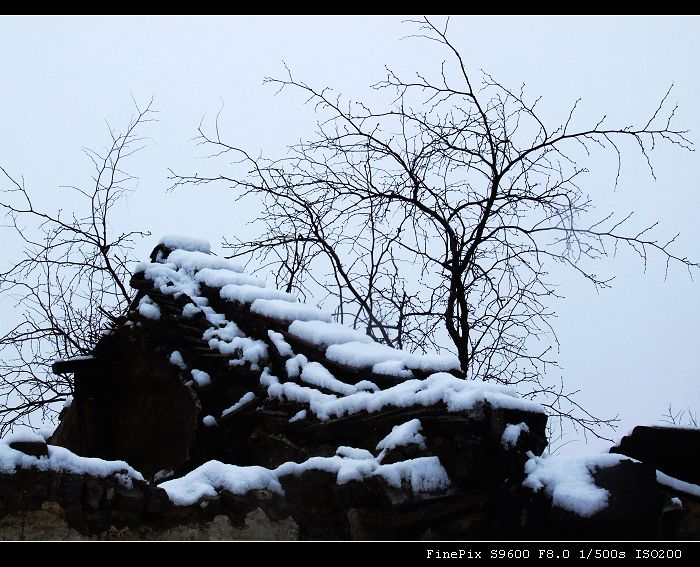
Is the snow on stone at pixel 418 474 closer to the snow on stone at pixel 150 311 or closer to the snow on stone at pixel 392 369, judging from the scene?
the snow on stone at pixel 392 369

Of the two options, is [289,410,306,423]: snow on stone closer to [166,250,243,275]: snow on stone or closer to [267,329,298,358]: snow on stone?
[267,329,298,358]: snow on stone

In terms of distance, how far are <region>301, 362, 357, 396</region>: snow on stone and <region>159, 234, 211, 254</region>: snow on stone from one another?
2.44 meters

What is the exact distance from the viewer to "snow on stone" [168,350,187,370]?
16.1ft

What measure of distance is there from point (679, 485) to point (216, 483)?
6.33 ft

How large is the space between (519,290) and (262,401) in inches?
153

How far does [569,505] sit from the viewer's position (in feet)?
9.30

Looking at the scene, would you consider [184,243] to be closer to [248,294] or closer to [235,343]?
[248,294]

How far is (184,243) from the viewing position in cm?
617

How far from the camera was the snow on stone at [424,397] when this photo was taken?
3074 mm

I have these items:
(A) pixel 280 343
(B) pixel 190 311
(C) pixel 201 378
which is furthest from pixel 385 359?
(B) pixel 190 311

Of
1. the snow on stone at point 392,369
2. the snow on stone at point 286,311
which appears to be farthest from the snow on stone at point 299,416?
the snow on stone at point 286,311

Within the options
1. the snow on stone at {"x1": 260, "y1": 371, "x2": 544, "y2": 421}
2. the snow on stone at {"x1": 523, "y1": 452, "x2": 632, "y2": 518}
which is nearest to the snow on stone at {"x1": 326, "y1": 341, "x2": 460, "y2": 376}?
the snow on stone at {"x1": 260, "y1": 371, "x2": 544, "y2": 421}

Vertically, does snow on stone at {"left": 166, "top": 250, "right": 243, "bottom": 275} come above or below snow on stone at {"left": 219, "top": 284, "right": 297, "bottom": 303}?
above
